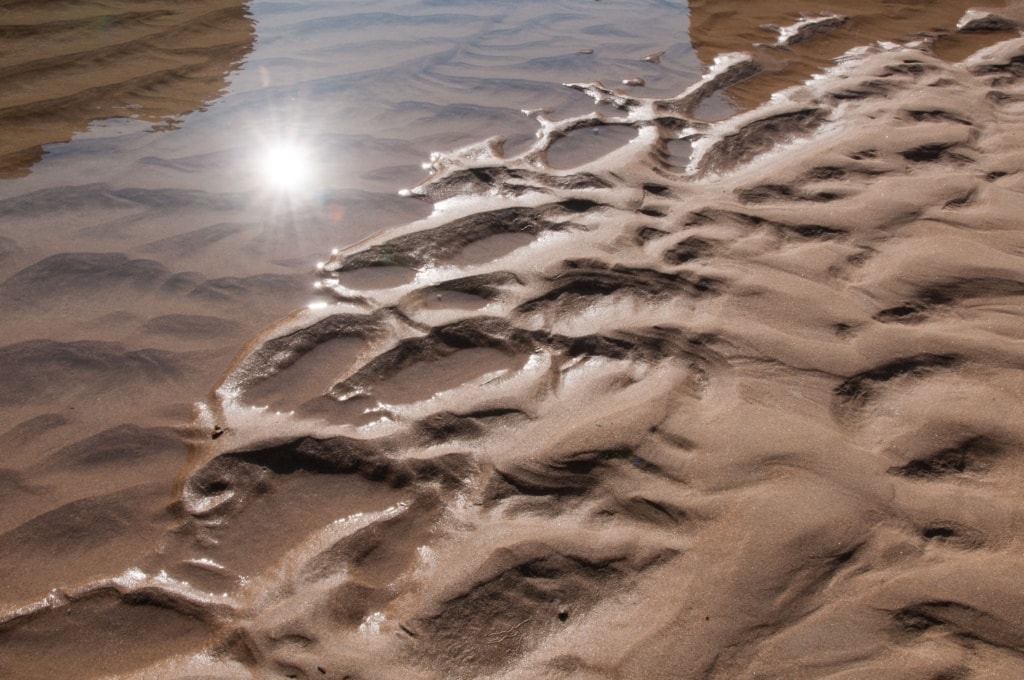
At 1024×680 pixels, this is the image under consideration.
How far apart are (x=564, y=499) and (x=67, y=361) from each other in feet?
4.05

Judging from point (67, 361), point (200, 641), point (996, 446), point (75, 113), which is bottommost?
point (200, 641)

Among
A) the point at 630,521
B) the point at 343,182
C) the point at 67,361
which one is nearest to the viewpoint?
the point at 630,521

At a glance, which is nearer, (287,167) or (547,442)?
(547,442)

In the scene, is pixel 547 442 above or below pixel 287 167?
below

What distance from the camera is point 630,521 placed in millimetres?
1271

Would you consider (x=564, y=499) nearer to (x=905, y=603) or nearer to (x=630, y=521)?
(x=630, y=521)

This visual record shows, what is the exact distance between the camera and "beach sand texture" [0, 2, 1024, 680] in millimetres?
1121

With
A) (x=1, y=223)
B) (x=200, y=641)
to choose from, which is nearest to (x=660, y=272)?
(x=200, y=641)

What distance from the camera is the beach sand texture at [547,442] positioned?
1.12 meters

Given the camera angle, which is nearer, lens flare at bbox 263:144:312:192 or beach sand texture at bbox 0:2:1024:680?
beach sand texture at bbox 0:2:1024:680

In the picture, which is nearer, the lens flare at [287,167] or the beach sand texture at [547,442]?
the beach sand texture at [547,442]

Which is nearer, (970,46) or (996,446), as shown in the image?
(996,446)

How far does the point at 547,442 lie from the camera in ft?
4.69

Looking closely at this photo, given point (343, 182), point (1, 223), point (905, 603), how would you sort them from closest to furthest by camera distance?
1. point (905, 603)
2. point (1, 223)
3. point (343, 182)
